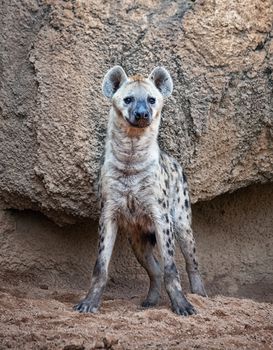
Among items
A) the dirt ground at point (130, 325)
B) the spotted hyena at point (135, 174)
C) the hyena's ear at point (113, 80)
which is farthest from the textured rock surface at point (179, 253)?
the hyena's ear at point (113, 80)

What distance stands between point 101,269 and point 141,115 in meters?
0.94

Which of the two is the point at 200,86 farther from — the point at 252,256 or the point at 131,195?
the point at 252,256

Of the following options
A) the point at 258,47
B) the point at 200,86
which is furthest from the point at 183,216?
the point at 258,47

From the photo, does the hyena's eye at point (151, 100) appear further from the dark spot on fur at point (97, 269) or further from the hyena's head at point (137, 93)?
the dark spot on fur at point (97, 269)

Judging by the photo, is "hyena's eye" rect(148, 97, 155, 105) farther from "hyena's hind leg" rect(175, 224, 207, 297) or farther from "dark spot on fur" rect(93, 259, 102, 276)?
"dark spot on fur" rect(93, 259, 102, 276)

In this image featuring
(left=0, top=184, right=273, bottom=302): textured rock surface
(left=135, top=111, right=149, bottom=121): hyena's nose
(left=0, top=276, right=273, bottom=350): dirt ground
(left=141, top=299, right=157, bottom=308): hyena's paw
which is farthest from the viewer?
(left=0, top=184, right=273, bottom=302): textured rock surface

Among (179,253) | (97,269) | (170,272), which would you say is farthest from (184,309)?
(179,253)

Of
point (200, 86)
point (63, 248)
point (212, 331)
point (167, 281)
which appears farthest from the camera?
point (63, 248)

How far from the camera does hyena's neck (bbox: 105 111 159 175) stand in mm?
4930

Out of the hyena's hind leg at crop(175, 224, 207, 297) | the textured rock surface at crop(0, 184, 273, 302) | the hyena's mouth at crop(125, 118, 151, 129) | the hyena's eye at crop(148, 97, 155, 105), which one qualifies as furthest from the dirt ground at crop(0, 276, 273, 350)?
the hyena's eye at crop(148, 97, 155, 105)

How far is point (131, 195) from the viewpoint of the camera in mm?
4914

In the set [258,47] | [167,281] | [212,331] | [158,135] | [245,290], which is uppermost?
[258,47]

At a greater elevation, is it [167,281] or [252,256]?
[252,256]

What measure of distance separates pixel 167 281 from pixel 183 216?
28.5 inches
